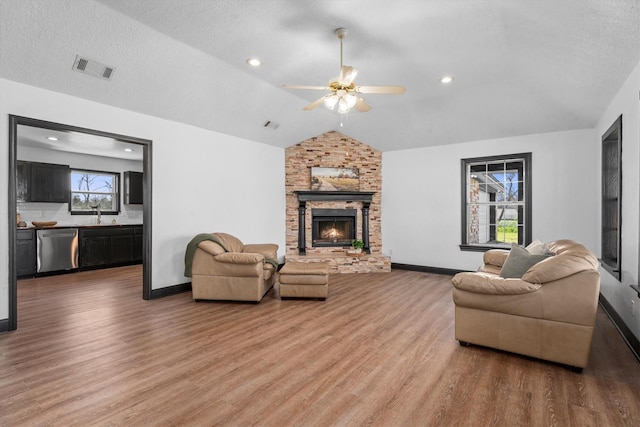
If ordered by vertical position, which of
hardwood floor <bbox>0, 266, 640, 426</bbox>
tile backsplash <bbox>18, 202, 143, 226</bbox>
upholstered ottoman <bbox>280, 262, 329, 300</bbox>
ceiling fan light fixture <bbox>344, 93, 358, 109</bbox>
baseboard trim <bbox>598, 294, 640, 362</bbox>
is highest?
ceiling fan light fixture <bbox>344, 93, 358, 109</bbox>

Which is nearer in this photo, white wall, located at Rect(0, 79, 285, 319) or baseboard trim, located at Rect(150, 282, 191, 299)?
white wall, located at Rect(0, 79, 285, 319)

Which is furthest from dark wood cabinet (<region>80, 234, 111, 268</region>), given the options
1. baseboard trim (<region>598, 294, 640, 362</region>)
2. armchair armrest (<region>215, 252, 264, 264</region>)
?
baseboard trim (<region>598, 294, 640, 362</region>)

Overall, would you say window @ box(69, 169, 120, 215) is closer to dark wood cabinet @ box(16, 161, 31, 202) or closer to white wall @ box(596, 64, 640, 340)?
dark wood cabinet @ box(16, 161, 31, 202)

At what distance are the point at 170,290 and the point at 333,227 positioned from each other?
3.60 metres

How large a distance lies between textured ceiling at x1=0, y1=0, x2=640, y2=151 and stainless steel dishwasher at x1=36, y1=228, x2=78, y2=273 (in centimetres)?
368

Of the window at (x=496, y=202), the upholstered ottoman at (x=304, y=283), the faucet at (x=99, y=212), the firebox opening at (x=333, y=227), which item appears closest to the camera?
the upholstered ottoman at (x=304, y=283)

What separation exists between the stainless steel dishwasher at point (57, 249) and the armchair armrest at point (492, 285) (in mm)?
7130

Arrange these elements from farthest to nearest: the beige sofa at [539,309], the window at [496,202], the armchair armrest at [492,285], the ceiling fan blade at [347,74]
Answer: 1. the window at [496,202]
2. the ceiling fan blade at [347,74]
3. the armchair armrest at [492,285]
4. the beige sofa at [539,309]

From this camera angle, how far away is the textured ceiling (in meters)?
2.74

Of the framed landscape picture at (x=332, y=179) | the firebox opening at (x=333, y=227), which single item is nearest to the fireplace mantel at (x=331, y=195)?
the framed landscape picture at (x=332, y=179)

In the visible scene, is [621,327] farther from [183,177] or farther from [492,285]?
[183,177]

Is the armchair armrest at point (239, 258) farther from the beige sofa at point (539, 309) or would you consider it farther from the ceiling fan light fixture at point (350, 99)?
the beige sofa at point (539, 309)

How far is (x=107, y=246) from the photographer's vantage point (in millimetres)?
6898

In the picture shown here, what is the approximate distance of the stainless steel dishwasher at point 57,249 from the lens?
19.5 feet
